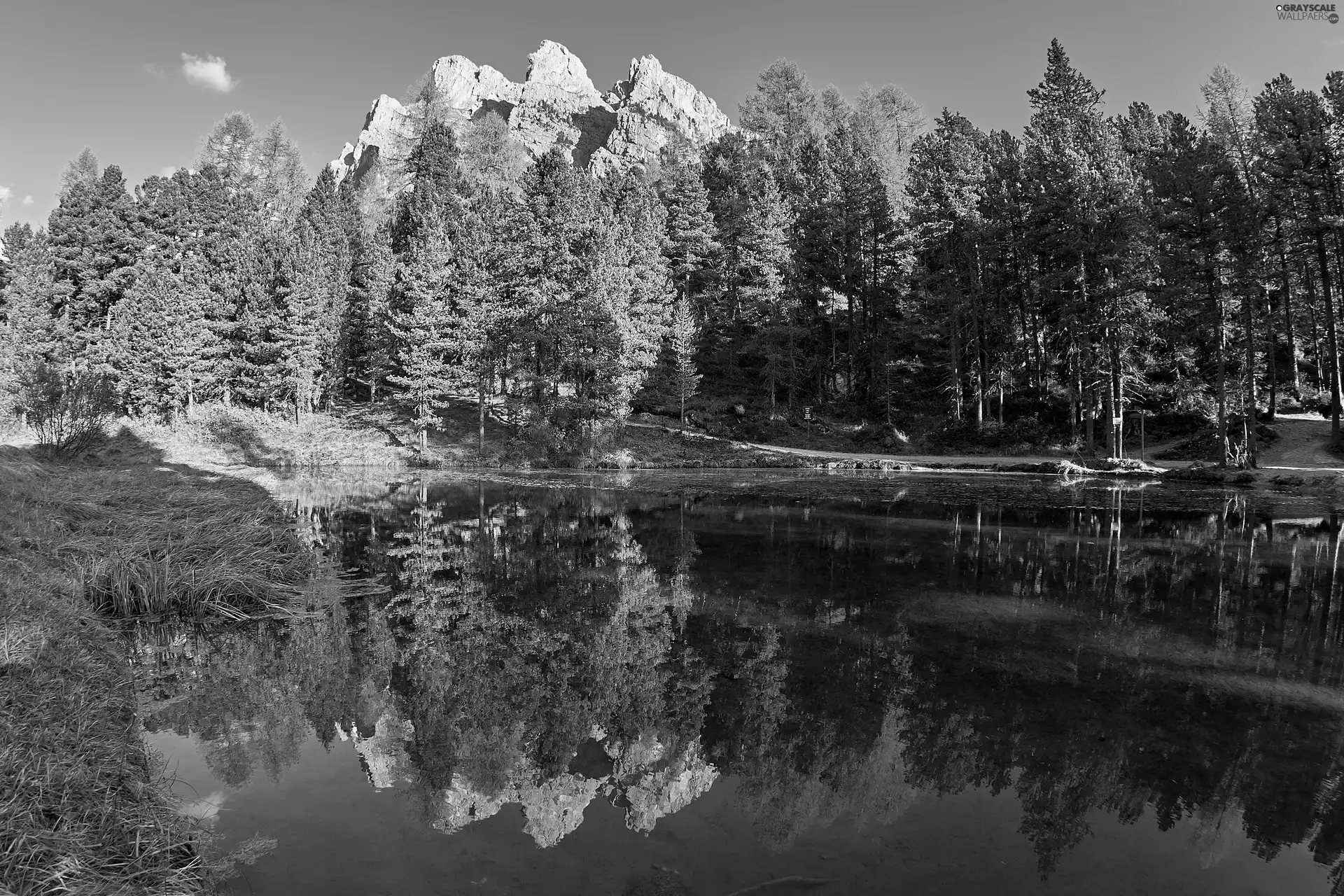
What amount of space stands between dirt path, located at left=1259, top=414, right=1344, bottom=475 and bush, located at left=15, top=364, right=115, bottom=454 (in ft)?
154

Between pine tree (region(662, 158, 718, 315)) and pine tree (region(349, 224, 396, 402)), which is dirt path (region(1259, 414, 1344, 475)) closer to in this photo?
pine tree (region(662, 158, 718, 315))

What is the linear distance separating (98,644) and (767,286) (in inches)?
1776

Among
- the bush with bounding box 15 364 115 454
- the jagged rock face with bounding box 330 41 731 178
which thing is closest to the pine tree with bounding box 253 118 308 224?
the bush with bounding box 15 364 115 454

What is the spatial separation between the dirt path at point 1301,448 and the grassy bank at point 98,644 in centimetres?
3896

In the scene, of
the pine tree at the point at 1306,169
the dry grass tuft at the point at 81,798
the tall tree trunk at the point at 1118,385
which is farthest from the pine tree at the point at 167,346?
the pine tree at the point at 1306,169

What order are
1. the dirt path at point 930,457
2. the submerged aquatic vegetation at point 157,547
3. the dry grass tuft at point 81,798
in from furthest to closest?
1. the dirt path at point 930,457
2. the submerged aquatic vegetation at point 157,547
3. the dry grass tuft at point 81,798

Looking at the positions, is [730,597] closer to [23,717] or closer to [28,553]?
[23,717]

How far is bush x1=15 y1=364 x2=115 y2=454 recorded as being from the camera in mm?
24219

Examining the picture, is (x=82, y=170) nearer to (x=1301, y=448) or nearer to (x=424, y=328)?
(x=424, y=328)

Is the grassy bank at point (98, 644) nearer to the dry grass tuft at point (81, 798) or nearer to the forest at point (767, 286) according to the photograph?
the dry grass tuft at point (81, 798)

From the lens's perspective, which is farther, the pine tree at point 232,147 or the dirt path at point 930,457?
the pine tree at point 232,147

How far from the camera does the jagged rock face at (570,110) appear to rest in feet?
436

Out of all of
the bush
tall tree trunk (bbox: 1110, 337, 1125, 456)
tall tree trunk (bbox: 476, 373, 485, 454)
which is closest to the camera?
the bush

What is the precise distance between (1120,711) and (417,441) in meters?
40.4
